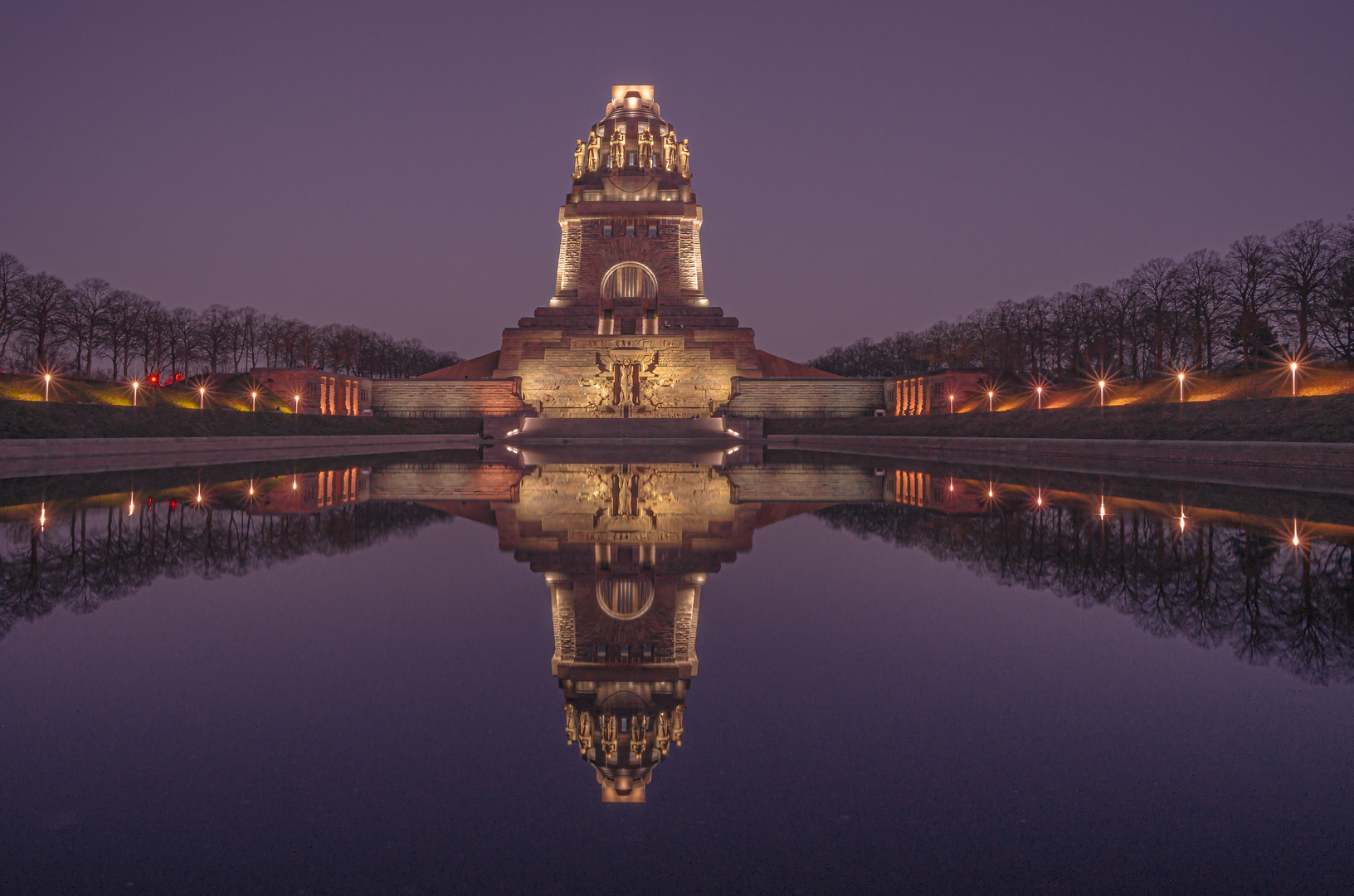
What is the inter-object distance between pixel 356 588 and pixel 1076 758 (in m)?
4.44

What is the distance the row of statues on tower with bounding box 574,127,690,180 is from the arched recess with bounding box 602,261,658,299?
8.04 meters

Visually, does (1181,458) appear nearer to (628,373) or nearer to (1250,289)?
(1250,289)

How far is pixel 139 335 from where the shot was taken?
160ft

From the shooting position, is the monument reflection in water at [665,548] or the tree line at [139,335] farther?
the tree line at [139,335]

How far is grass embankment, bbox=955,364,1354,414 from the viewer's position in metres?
28.3

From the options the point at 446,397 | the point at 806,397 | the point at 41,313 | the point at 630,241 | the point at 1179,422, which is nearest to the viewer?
the point at 1179,422

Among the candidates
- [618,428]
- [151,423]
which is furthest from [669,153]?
[151,423]

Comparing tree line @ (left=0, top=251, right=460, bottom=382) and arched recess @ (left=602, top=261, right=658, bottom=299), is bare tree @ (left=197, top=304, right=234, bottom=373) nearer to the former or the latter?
tree line @ (left=0, top=251, right=460, bottom=382)

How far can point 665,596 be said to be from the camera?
5.27 metres

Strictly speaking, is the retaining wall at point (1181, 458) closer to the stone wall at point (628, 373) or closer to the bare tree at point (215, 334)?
the stone wall at point (628, 373)

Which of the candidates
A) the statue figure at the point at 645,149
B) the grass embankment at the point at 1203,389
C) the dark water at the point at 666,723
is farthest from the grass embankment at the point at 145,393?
the grass embankment at the point at 1203,389

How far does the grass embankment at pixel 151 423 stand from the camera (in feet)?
73.8

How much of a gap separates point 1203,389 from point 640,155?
43346 mm

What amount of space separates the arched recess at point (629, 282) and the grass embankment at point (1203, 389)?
25.8m
